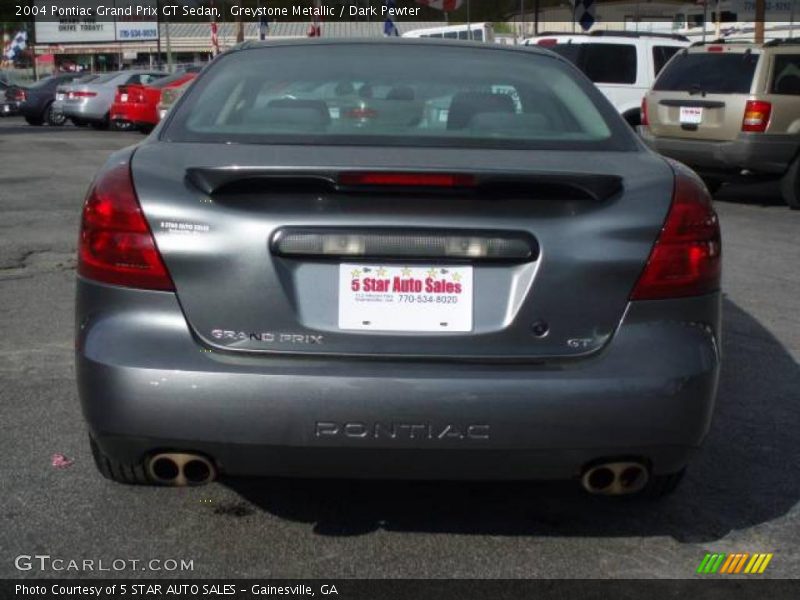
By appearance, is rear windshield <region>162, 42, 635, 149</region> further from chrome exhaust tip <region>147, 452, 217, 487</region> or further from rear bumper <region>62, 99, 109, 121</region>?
rear bumper <region>62, 99, 109, 121</region>

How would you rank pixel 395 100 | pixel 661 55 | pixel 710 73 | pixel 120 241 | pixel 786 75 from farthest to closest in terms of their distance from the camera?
1. pixel 661 55
2. pixel 710 73
3. pixel 786 75
4. pixel 395 100
5. pixel 120 241

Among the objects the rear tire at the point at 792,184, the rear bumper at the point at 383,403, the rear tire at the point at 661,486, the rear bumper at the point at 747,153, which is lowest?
the rear tire at the point at 792,184

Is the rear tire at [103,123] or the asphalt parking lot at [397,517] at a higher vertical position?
the asphalt parking lot at [397,517]

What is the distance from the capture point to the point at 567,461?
3104mm

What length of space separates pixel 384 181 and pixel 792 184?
10.1 meters

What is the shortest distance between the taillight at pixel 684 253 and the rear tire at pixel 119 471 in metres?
1.51

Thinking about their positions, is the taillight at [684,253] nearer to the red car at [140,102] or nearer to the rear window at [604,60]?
the rear window at [604,60]

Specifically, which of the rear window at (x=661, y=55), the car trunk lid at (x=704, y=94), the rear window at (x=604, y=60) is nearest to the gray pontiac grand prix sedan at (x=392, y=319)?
the car trunk lid at (x=704, y=94)

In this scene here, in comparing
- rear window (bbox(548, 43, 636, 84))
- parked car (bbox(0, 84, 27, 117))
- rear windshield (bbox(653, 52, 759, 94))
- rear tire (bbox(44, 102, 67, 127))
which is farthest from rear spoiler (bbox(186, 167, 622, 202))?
parked car (bbox(0, 84, 27, 117))

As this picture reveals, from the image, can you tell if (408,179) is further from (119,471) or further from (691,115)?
(691,115)

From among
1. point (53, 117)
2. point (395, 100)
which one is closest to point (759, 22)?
point (53, 117)

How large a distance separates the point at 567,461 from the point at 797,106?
33.0 ft

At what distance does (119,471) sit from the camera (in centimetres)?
347

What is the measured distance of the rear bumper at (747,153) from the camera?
12023mm
